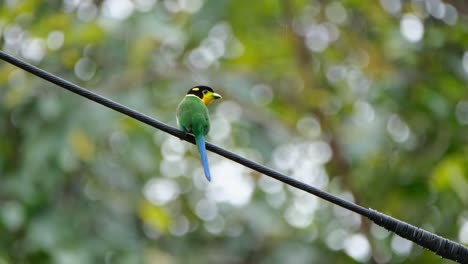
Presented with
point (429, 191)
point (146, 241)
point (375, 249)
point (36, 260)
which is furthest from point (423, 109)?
point (36, 260)

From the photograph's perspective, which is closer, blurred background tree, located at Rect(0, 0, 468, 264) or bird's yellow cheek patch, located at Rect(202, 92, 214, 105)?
bird's yellow cheek patch, located at Rect(202, 92, 214, 105)

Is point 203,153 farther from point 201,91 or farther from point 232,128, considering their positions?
point 232,128

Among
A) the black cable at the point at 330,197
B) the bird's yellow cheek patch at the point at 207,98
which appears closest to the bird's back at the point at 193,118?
the bird's yellow cheek patch at the point at 207,98

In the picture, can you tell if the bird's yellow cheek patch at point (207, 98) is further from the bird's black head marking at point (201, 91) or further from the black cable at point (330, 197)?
the black cable at point (330, 197)

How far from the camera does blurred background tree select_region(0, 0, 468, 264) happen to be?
244 inches

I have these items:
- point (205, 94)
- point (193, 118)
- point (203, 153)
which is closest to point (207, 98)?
point (205, 94)

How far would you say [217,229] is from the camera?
8539 millimetres

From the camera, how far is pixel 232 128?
8.55 m

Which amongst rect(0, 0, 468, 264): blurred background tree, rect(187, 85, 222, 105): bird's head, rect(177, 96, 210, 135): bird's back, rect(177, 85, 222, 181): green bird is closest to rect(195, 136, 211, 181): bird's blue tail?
rect(177, 85, 222, 181): green bird

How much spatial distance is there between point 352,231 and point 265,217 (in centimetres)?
133

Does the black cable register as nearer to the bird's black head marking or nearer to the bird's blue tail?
the bird's blue tail

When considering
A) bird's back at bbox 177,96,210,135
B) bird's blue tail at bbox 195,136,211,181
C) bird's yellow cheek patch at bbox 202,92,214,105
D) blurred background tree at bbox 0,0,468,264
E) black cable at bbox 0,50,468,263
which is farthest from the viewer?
blurred background tree at bbox 0,0,468,264

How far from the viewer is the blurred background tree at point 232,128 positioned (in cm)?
620

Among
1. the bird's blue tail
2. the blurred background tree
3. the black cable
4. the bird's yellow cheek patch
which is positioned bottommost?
the blurred background tree
